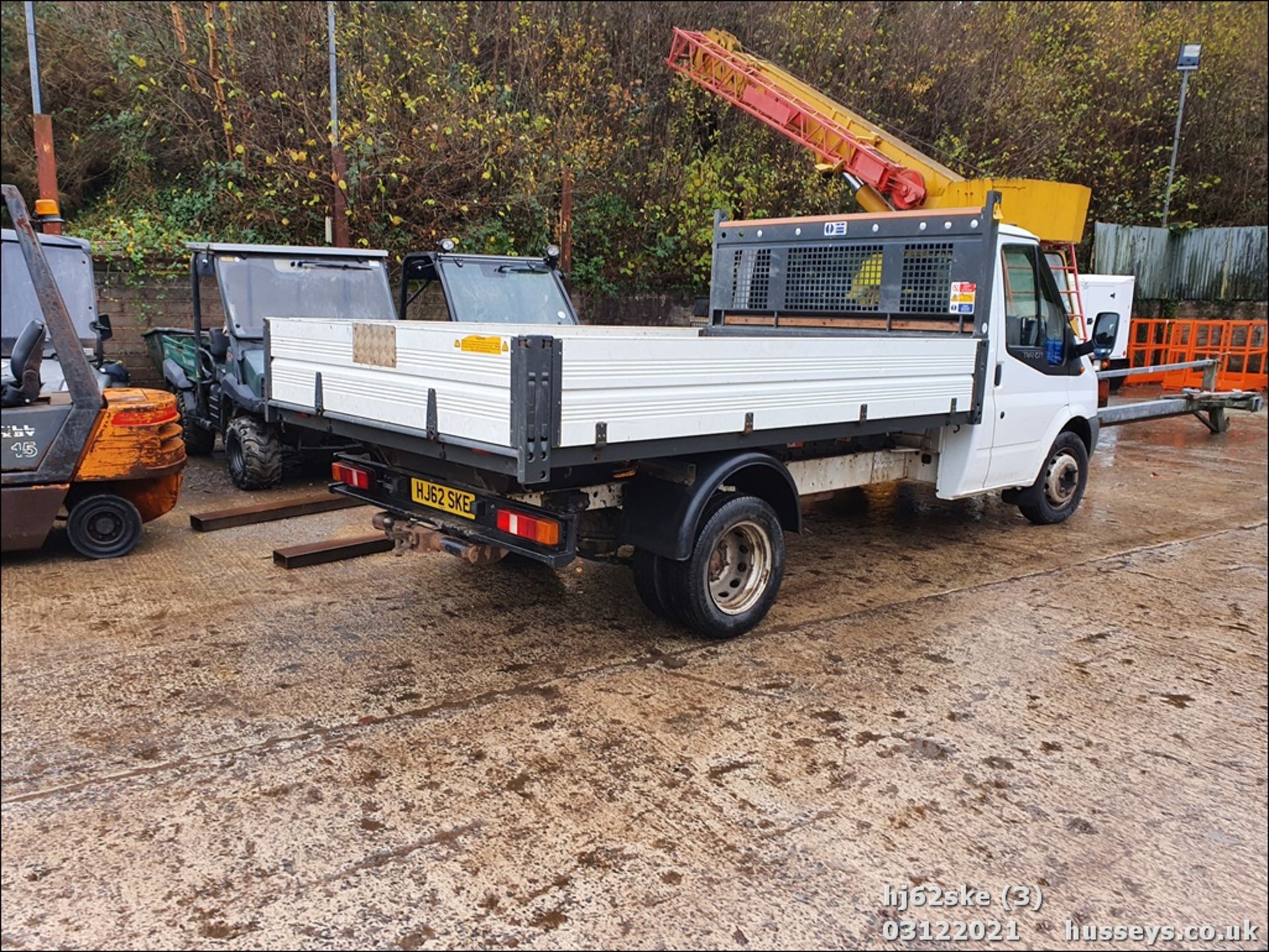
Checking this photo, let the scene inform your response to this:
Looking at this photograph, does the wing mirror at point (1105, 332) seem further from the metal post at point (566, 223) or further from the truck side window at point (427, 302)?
the metal post at point (566, 223)

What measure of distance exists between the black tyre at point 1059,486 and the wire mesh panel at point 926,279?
180cm

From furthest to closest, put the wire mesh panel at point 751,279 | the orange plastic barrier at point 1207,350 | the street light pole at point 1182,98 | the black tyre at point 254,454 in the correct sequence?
1. the street light pole at point 1182,98
2. the orange plastic barrier at point 1207,350
3. the black tyre at point 254,454
4. the wire mesh panel at point 751,279

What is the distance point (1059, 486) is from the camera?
24.0 feet

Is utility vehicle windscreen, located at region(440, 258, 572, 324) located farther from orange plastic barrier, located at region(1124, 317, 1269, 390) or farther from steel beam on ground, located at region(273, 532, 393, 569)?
orange plastic barrier, located at region(1124, 317, 1269, 390)

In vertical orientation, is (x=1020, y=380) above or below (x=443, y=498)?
above

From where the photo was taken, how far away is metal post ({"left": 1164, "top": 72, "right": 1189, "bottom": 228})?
1772cm

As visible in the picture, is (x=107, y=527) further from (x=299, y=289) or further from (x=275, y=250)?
(x=275, y=250)

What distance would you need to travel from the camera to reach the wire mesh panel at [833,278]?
642 cm

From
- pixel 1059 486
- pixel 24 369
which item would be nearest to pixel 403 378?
pixel 24 369

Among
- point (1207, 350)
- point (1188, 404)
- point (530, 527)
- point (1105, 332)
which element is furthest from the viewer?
point (1207, 350)

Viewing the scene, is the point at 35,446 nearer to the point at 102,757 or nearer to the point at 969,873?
the point at 102,757

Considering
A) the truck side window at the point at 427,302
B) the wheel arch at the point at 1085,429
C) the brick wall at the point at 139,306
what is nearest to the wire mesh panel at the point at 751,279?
the wheel arch at the point at 1085,429

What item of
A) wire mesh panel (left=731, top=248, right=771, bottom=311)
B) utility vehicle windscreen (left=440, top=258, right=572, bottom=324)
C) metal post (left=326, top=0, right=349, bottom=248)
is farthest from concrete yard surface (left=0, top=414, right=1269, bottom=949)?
metal post (left=326, top=0, right=349, bottom=248)

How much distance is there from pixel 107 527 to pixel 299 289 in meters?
3.68
